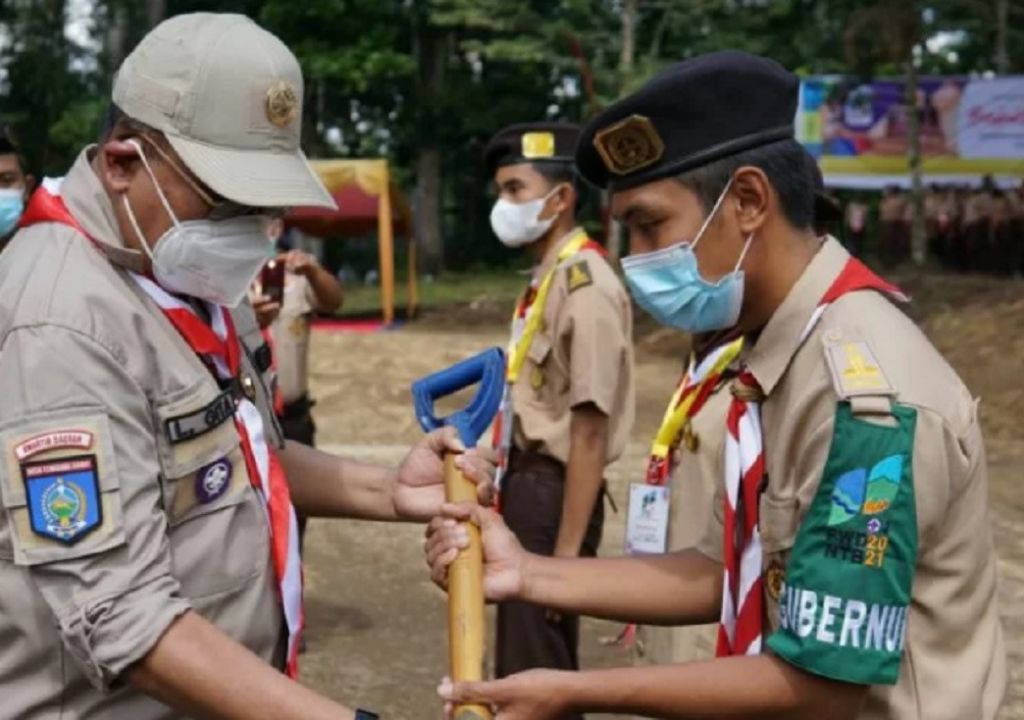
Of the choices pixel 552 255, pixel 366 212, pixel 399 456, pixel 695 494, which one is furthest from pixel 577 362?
pixel 366 212

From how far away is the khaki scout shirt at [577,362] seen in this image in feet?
17.4

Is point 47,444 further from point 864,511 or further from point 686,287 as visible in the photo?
point 864,511

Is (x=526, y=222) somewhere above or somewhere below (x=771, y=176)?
below

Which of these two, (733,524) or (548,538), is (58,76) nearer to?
(548,538)

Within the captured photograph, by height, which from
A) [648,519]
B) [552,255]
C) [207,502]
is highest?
[207,502]

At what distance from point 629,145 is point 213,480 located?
2.89 feet

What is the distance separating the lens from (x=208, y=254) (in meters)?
2.61

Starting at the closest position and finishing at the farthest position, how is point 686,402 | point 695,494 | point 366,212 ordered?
point 695,494, point 686,402, point 366,212

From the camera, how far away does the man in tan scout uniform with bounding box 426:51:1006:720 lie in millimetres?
2312

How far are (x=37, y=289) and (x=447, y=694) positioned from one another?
908 mm

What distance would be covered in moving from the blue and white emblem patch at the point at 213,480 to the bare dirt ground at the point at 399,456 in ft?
12.8

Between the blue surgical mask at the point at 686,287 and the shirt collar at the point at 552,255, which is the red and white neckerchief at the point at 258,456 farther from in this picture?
the shirt collar at the point at 552,255

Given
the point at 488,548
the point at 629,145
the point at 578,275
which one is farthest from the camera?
the point at 578,275

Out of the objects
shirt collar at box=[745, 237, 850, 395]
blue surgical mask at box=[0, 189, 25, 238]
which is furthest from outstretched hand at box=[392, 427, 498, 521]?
blue surgical mask at box=[0, 189, 25, 238]
